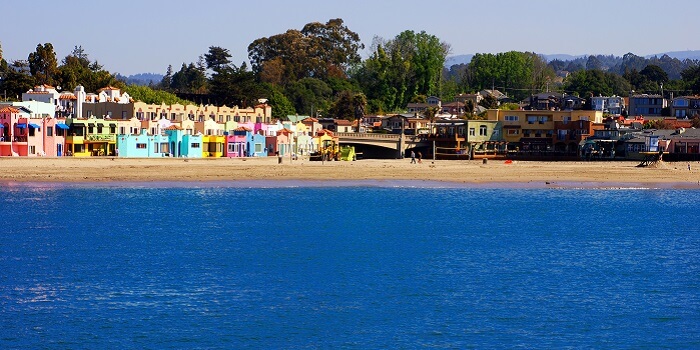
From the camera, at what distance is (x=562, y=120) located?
108 metres

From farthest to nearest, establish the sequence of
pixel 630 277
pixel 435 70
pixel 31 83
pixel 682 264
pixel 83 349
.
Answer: pixel 435 70 < pixel 31 83 < pixel 682 264 < pixel 630 277 < pixel 83 349

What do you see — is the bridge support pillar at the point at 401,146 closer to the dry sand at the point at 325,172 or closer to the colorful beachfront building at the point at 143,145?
the dry sand at the point at 325,172

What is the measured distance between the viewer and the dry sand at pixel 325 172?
240ft

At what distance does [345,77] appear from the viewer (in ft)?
574

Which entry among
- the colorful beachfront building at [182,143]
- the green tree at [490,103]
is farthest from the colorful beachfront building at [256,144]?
the green tree at [490,103]

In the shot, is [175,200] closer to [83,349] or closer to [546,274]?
[546,274]

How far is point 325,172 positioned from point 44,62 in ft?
152

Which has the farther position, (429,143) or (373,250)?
(429,143)

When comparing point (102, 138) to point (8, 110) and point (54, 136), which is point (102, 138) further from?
point (8, 110)

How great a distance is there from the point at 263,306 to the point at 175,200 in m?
33.3

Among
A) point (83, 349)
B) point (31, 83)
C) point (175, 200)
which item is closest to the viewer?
point (83, 349)

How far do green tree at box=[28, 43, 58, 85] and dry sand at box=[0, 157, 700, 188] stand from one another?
1239 inches

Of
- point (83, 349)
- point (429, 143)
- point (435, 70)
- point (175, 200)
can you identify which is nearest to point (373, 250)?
point (83, 349)

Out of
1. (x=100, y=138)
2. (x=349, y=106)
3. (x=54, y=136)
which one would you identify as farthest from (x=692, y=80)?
(x=54, y=136)
